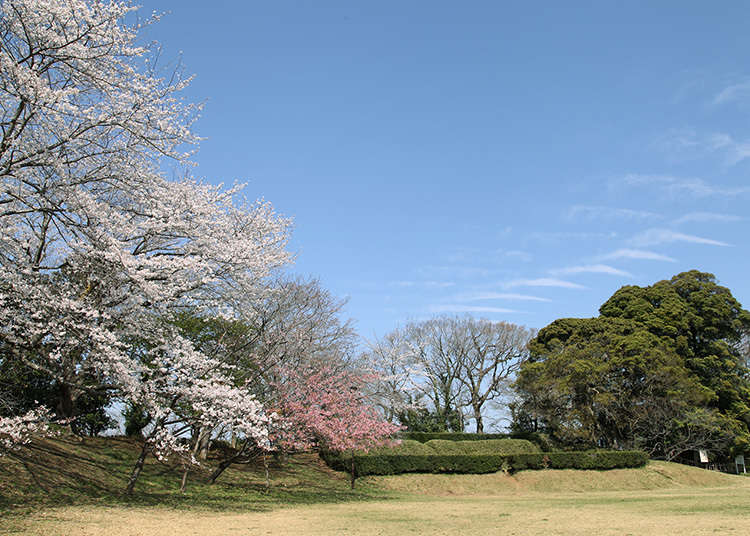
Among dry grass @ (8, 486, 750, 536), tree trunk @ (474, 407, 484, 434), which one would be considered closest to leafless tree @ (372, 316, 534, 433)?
tree trunk @ (474, 407, 484, 434)

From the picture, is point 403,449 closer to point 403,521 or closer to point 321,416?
point 321,416

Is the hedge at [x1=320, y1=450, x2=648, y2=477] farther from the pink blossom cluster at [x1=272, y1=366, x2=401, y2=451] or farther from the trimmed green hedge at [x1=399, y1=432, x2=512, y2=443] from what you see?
the trimmed green hedge at [x1=399, y1=432, x2=512, y2=443]

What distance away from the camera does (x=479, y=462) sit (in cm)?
2166

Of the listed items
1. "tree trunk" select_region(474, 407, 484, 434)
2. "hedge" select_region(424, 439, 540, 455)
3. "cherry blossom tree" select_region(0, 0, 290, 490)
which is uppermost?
"cherry blossom tree" select_region(0, 0, 290, 490)

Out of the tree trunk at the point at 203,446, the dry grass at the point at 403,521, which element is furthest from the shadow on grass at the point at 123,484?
the dry grass at the point at 403,521

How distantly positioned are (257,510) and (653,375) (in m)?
20.0

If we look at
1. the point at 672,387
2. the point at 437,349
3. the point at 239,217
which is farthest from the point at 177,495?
the point at 437,349

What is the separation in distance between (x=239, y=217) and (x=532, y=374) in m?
19.2

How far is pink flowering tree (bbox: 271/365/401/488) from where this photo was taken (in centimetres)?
1494

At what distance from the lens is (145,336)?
36.4 ft

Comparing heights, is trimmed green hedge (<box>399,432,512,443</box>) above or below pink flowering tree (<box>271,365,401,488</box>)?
below

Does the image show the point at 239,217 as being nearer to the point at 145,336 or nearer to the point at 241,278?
the point at 241,278

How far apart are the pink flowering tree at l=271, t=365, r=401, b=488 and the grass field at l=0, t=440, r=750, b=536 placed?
1.53m

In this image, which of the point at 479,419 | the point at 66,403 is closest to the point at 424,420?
the point at 479,419
